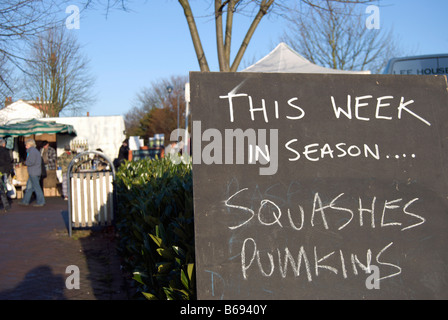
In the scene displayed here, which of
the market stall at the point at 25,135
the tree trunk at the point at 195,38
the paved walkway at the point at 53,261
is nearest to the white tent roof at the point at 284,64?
the tree trunk at the point at 195,38

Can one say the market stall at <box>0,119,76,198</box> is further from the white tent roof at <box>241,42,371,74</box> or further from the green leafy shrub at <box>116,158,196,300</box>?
the green leafy shrub at <box>116,158,196,300</box>

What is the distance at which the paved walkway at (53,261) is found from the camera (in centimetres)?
562

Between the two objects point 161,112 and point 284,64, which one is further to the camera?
point 161,112

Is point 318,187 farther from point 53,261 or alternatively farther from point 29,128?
point 29,128

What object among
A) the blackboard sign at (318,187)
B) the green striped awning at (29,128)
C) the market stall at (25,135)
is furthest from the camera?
the green striped awning at (29,128)

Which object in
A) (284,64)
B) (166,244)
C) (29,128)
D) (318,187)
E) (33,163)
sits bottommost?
(166,244)

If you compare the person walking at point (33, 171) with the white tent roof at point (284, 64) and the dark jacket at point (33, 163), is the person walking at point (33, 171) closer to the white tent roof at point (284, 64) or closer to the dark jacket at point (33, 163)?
the dark jacket at point (33, 163)

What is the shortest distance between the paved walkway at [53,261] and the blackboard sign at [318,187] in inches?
122

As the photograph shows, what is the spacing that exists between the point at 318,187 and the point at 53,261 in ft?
18.0

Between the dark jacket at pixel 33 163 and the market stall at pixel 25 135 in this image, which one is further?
the market stall at pixel 25 135

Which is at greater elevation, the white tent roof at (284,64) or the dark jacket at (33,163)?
the white tent roof at (284,64)

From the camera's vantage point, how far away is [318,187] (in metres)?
2.85

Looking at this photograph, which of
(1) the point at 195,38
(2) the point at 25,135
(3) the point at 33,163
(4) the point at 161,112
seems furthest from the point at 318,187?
(4) the point at 161,112

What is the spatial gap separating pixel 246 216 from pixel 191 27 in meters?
6.84
